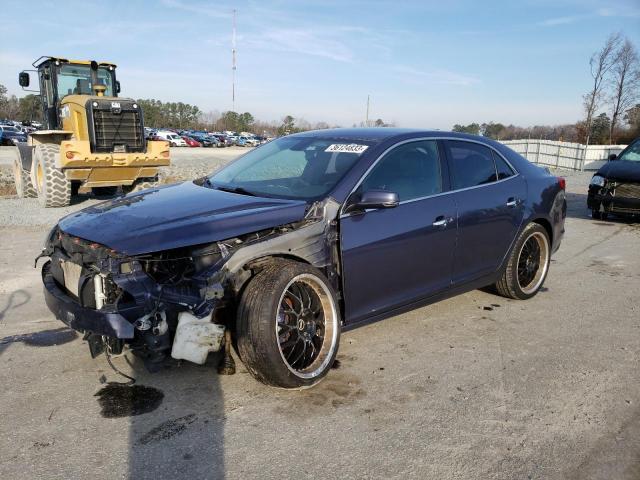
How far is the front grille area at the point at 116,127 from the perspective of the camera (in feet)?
36.9

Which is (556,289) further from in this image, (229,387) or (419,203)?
(229,387)

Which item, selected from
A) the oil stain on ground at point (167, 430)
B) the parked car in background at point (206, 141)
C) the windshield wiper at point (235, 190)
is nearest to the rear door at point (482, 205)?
the windshield wiper at point (235, 190)

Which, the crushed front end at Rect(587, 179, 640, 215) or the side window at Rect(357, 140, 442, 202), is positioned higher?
the side window at Rect(357, 140, 442, 202)

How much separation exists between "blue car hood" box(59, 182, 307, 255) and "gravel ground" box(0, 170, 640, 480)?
3.22 ft

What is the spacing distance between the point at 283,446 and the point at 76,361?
1849 millimetres

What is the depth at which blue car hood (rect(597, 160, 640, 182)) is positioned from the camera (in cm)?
977

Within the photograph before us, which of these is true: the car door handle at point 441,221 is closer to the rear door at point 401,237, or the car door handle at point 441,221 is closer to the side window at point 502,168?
the rear door at point 401,237

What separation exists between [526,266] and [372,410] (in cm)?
295

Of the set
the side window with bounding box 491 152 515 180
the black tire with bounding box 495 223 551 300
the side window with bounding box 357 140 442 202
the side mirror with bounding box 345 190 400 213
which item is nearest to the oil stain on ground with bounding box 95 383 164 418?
the side mirror with bounding box 345 190 400 213

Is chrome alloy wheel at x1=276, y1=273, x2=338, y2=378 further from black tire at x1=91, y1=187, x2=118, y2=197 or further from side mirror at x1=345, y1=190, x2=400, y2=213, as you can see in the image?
black tire at x1=91, y1=187, x2=118, y2=197

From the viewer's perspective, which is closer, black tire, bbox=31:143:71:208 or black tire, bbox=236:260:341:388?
black tire, bbox=236:260:341:388

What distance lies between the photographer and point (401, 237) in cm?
399

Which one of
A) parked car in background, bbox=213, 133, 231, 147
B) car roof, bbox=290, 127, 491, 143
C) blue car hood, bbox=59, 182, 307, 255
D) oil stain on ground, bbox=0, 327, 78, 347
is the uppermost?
car roof, bbox=290, 127, 491, 143

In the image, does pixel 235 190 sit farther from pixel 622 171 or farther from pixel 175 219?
pixel 622 171
